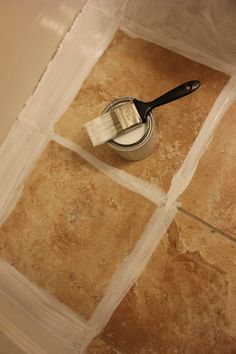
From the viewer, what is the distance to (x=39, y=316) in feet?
2.45

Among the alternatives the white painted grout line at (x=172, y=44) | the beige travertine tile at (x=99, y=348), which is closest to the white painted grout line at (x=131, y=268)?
the beige travertine tile at (x=99, y=348)

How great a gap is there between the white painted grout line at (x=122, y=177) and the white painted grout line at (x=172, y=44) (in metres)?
0.30

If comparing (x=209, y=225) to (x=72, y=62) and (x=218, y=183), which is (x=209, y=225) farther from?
(x=72, y=62)

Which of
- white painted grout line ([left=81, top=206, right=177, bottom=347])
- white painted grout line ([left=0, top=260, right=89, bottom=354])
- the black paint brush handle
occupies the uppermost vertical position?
the black paint brush handle

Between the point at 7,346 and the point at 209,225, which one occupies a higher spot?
the point at 209,225

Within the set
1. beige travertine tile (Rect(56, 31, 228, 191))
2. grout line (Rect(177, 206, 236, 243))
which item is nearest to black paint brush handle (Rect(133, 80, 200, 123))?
beige travertine tile (Rect(56, 31, 228, 191))

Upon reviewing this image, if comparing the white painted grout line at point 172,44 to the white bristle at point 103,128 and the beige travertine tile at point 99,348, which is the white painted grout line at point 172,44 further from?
the beige travertine tile at point 99,348

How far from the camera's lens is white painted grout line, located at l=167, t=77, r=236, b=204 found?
2.47 ft

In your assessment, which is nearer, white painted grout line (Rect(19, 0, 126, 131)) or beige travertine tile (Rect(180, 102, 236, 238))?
beige travertine tile (Rect(180, 102, 236, 238))

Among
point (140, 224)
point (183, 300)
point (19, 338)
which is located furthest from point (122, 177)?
point (19, 338)

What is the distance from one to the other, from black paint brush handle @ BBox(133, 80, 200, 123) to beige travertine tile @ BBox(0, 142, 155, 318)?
0.18 metres

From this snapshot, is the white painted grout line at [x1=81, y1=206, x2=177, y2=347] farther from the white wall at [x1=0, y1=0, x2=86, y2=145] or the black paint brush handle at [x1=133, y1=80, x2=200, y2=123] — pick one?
the white wall at [x1=0, y1=0, x2=86, y2=145]

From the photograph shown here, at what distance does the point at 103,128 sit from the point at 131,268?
29 centimetres

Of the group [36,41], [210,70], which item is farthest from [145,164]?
[36,41]
